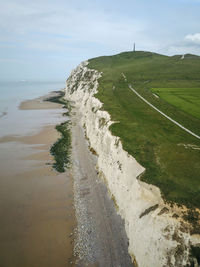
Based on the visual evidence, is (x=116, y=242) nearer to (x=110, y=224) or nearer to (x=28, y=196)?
(x=110, y=224)

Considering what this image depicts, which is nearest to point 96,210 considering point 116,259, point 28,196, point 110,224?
Result: point 110,224

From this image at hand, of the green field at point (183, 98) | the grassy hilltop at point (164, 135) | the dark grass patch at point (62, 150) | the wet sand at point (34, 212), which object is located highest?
the green field at point (183, 98)

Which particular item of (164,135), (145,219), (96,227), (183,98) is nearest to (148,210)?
(145,219)

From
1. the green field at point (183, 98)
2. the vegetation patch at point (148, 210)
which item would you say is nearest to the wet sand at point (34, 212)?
the vegetation patch at point (148, 210)

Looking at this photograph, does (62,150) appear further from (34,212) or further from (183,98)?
(183,98)

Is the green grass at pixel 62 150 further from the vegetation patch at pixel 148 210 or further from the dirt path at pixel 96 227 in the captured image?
the vegetation patch at pixel 148 210

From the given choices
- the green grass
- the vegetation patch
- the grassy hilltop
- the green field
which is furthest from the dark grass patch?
the green field

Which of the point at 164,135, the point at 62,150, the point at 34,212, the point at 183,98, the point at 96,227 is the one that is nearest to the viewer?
the point at 96,227
